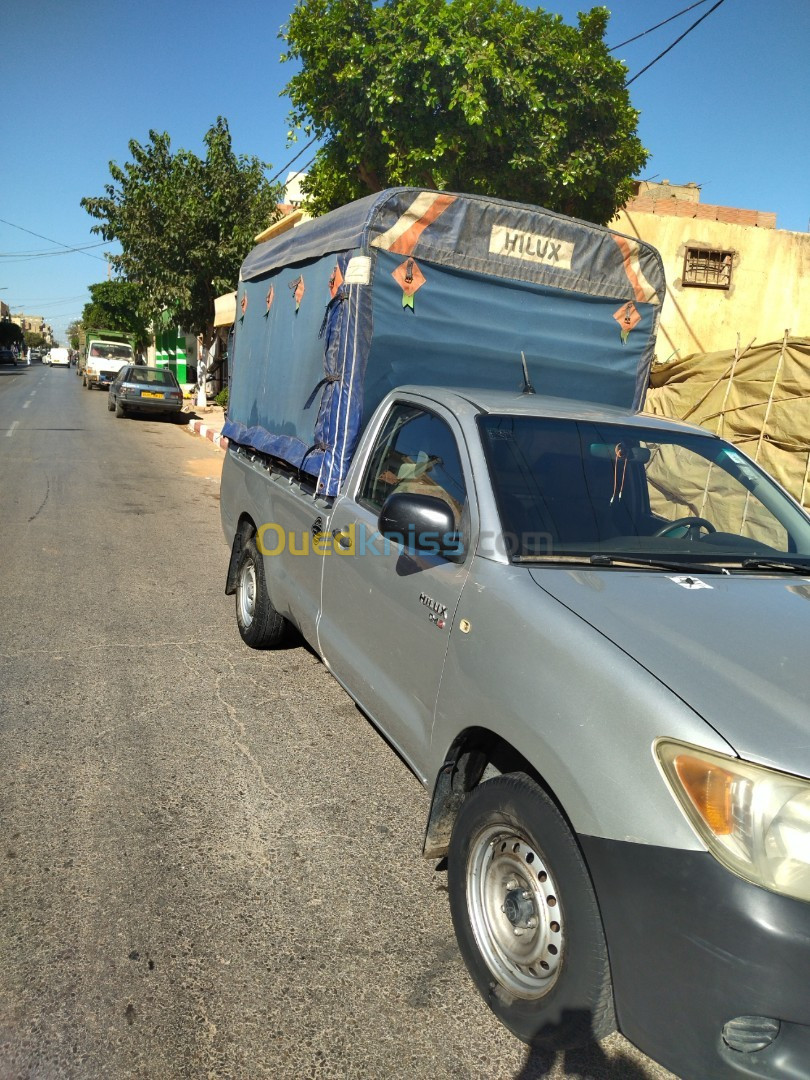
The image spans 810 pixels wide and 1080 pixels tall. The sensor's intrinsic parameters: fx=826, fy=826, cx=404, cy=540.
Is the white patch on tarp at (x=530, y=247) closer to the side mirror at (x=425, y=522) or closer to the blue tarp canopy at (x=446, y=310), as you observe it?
the blue tarp canopy at (x=446, y=310)

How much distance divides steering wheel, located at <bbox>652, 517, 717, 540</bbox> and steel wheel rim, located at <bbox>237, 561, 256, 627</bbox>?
2766mm

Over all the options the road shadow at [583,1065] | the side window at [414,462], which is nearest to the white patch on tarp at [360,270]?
the side window at [414,462]

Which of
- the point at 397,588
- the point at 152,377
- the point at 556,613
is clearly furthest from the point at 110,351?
the point at 556,613

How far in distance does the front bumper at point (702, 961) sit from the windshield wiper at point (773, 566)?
4.43 feet

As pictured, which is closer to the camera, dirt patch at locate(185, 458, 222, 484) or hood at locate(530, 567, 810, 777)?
hood at locate(530, 567, 810, 777)

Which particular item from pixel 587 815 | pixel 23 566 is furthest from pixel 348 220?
pixel 23 566

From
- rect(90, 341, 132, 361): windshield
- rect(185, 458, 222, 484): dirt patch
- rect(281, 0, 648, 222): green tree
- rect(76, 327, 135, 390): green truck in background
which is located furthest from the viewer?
rect(90, 341, 132, 361): windshield

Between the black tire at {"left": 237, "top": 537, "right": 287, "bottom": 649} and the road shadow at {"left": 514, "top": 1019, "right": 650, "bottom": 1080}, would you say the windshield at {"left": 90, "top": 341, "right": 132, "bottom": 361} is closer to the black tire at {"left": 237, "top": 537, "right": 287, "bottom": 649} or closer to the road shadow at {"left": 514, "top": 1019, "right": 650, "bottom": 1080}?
the black tire at {"left": 237, "top": 537, "right": 287, "bottom": 649}

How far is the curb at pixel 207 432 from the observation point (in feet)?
61.1

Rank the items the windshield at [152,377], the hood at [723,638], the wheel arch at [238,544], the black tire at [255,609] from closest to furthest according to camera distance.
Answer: the hood at [723,638] → the black tire at [255,609] → the wheel arch at [238,544] → the windshield at [152,377]

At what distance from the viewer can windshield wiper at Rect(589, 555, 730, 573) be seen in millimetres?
2672

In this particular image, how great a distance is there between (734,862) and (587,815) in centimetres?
34

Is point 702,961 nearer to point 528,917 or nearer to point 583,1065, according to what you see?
point 528,917

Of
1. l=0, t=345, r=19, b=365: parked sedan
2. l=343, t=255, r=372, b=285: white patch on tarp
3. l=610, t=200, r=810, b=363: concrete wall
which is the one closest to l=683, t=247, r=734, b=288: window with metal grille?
l=610, t=200, r=810, b=363: concrete wall
